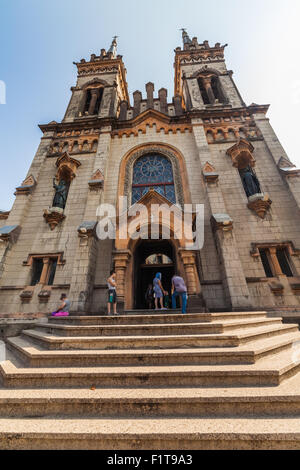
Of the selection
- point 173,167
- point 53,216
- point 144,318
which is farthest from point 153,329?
point 173,167

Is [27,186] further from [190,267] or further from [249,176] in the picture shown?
[249,176]

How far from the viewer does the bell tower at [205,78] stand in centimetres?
1410

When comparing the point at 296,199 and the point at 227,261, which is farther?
the point at 296,199

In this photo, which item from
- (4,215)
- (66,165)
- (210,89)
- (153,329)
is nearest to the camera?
(153,329)

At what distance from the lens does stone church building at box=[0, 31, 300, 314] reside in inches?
321

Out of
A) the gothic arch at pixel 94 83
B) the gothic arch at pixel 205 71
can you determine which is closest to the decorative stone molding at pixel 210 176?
the gothic arch at pixel 205 71

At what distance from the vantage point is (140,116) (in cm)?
1321

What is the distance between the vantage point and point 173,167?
1150cm

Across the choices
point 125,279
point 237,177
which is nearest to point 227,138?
point 237,177

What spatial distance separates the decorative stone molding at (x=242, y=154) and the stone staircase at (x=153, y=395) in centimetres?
986

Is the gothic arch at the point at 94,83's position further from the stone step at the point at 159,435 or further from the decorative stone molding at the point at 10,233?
the stone step at the point at 159,435

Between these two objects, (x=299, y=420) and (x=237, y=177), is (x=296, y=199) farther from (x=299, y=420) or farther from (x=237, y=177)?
(x=299, y=420)

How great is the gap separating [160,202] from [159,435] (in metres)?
8.15

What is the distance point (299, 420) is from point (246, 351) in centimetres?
103
